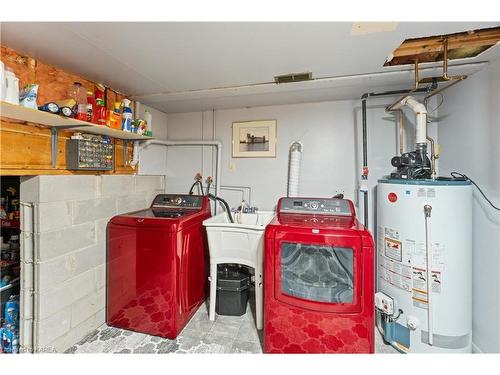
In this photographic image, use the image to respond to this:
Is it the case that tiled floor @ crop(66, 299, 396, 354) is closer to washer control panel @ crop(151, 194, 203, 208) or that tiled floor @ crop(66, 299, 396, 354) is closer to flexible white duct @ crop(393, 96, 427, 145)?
washer control panel @ crop(151, 194, 203, 208)

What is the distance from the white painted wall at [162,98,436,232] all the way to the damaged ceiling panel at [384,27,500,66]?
662 mm

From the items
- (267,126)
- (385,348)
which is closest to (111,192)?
(267,126)

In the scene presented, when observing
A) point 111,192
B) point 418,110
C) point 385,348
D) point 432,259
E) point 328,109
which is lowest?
point 385,348

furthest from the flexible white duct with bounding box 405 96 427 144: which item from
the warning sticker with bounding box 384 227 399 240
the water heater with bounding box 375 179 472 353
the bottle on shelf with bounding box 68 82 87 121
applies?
the bottle on shelf with bounding box 68 82 87 121

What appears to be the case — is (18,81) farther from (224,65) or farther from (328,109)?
(328,109)

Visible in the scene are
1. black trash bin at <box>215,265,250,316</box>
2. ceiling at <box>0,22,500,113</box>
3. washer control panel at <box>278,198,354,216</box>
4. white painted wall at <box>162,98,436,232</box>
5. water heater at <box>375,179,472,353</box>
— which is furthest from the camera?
white painted wall at <box>162,98,436,232</box>

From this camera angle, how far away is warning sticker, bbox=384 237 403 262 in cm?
171

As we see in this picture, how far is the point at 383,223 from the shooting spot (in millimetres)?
1851

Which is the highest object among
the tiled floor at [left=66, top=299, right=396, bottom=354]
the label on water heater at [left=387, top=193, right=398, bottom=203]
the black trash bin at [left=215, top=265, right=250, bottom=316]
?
the label on water heater at [left=387, top=193, right=398, bottom=203]

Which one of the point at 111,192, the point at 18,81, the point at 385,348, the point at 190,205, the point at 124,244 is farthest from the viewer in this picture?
the point at 190,205

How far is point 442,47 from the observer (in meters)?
1.47

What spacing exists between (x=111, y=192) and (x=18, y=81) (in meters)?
1.01

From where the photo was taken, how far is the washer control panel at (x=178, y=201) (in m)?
2.39

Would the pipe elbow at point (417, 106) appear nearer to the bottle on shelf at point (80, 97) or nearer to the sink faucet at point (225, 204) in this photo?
the sink faucet at point (225, 204)
